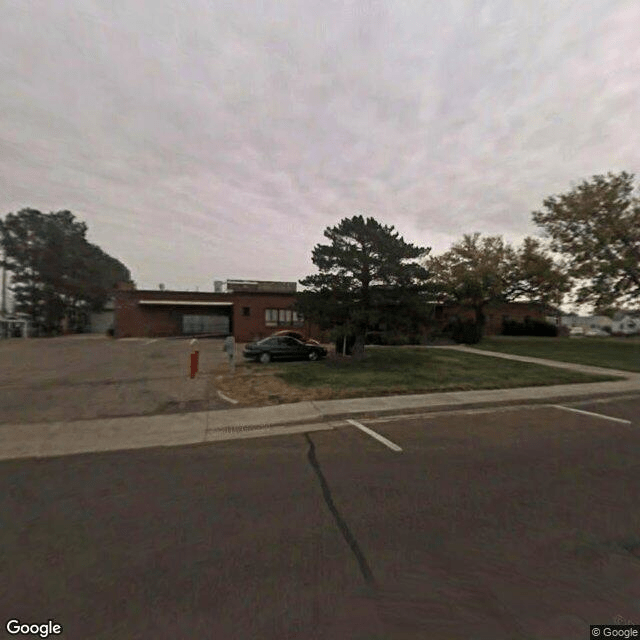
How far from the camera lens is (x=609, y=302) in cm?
2117

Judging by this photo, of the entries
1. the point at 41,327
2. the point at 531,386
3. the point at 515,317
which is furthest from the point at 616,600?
the point at 41,327

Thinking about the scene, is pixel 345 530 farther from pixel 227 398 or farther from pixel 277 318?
pixel 277 318

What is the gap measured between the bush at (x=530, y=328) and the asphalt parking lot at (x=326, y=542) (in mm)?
32918

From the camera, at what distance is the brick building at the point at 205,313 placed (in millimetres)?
27656

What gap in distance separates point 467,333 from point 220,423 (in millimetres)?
24831

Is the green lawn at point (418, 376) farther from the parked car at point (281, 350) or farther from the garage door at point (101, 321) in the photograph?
the garage door at point (101, 321)

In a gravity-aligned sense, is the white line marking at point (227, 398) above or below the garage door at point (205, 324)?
below

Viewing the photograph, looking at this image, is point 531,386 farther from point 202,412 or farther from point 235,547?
point 235,547

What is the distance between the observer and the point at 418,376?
36.4ft

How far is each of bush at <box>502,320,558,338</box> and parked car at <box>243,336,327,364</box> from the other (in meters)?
26.3

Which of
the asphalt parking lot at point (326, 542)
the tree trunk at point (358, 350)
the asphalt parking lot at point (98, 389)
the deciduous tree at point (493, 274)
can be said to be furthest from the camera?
the deciduous tree at point (493, 274)

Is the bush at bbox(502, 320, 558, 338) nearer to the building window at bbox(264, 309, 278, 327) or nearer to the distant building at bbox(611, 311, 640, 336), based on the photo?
the building window at bbox(264, 309, 278, 327)

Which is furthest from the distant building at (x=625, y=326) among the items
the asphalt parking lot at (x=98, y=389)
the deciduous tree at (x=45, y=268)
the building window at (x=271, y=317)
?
the deciduous tree at (x=45, y=268)

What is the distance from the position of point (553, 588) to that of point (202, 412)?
664 cm
